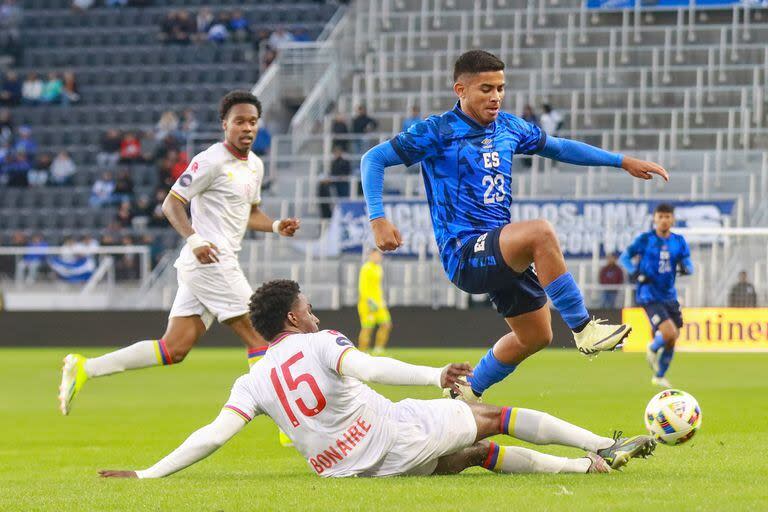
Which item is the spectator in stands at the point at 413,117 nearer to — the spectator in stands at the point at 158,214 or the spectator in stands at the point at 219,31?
the spectator in stands at the point at 158,214

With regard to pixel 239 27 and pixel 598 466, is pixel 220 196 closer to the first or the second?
pixel 598 466

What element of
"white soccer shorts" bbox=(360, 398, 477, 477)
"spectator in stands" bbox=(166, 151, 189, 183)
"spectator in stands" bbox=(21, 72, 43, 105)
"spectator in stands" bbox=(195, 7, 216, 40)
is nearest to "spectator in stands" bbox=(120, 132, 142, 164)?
"spectator in stands" bbox=(166, 151, 189, 183)

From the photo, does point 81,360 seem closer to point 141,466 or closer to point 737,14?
point 141,466

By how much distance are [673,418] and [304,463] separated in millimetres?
2313

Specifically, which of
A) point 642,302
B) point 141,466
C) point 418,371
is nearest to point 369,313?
point 642,302

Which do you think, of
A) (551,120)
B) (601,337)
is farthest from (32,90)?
(601,337)

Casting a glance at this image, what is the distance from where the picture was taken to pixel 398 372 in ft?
21.6

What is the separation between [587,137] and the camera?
2950cm

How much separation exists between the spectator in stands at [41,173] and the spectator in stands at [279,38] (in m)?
5.91

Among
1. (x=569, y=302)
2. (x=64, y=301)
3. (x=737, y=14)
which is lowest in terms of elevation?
(x=64, y=301)

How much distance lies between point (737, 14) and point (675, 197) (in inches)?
220

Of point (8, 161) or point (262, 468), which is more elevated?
point (8, 161)

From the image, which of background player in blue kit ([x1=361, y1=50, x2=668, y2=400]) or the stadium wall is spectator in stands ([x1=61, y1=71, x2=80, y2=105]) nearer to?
the stadium wall

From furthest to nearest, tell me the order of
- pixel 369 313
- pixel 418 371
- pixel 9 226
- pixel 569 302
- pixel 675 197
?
pixel 9 226 < pixel 675 197 < pixel 369 313 < pixel 569 302 < pixel 418 371
